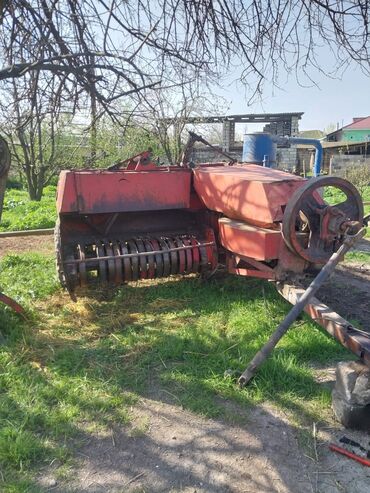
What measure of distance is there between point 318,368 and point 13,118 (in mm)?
3133

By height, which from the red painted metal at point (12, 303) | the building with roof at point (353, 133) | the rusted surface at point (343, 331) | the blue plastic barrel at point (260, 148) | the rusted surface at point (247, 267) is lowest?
the red painted metal at point (12, 303)

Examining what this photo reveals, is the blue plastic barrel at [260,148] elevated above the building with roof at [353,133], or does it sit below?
below

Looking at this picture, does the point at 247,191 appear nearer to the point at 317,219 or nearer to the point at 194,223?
the point at 317,219

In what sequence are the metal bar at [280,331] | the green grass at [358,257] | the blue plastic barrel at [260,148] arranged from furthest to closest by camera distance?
1. the blue plastic barrel at [260,148]
2. the green grass at [358,257]
3. the metal bar at [280,331]

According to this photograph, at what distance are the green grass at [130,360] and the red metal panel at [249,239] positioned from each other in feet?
1.93

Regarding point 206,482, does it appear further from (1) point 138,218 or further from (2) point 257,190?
(1) point 138,218

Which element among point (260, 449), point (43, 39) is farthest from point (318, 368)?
point (43, 39)

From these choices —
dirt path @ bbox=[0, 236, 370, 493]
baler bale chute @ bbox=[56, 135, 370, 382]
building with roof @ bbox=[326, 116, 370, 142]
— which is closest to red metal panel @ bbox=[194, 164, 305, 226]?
baler bale chute @ bbox=[56, 135, 370, 382]

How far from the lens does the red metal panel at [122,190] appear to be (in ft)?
14.1

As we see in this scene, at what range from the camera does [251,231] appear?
374cm

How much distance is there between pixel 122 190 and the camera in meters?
4.45

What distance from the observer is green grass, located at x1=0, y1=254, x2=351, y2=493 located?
8.34 ft

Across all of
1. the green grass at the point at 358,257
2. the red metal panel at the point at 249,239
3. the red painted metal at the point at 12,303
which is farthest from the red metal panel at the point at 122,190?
the green grass at the point at 358,257

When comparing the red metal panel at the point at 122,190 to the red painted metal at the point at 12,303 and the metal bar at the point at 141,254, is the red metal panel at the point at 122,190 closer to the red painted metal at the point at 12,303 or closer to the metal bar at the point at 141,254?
the metal bar at the point at 141,254
